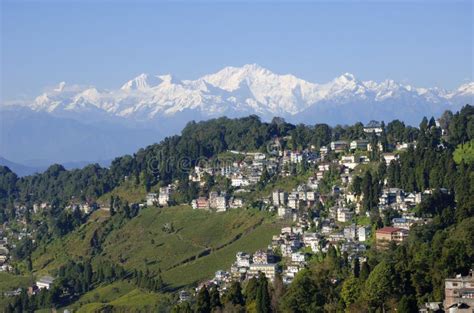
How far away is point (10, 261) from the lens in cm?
6431

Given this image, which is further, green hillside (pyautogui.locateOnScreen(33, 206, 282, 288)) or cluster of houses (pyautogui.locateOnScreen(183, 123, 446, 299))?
green hillside (pyautogui.locateOnScreen(33, 206, 282, 288))

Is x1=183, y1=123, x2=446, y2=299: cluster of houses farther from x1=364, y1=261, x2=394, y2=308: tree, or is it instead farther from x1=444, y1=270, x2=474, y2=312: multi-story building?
x1=444, y1=270, x2=474, y2=312: multi-story building

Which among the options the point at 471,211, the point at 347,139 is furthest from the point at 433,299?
the point at 347,139

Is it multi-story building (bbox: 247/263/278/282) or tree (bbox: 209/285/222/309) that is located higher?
multi-story building (bbox: 247/263/278/282)

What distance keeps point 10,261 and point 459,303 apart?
4055 cm

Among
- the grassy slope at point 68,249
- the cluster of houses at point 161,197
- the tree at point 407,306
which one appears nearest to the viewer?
the tree at point 407,306

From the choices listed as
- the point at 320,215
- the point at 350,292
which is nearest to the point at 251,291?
the point at 350,292

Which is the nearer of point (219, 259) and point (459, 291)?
point (459, 291)

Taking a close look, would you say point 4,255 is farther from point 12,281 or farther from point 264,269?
point 264,269

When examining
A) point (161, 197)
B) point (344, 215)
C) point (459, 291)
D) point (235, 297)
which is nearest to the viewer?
point (459, 291)

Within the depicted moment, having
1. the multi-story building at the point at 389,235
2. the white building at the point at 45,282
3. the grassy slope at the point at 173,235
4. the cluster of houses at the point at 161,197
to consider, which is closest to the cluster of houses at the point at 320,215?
the multi-story building at the point at 389,235

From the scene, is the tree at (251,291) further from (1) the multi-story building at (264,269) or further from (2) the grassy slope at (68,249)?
(2) the grassy slope at (68,249)

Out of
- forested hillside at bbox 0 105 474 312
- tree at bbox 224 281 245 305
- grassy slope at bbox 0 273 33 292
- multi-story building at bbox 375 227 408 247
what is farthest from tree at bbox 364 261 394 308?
grassy slope at bbox 0 273 33 292

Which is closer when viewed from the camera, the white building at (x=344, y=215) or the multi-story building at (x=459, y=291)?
the multi-story building at (x=459, y=291)
